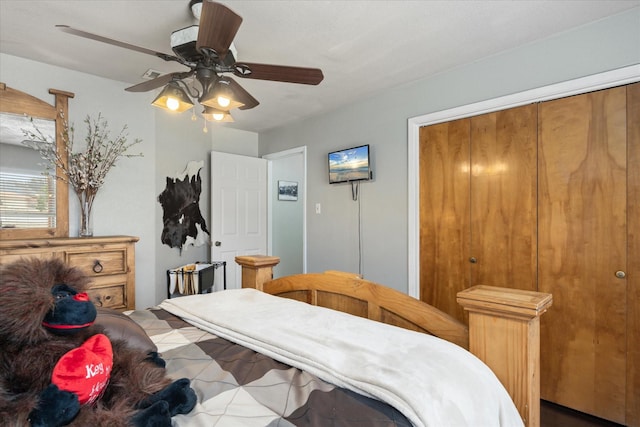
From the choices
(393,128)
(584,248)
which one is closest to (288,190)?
(393,128)

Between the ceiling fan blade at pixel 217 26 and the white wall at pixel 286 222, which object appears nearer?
the ceiling fan blade at pixel 217 26

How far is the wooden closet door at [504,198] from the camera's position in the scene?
2.34 meters

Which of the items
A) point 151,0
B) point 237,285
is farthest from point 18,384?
point 237,285

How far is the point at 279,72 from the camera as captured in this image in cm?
185

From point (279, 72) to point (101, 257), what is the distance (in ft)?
5.89

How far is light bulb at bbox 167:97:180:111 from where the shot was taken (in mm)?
1979

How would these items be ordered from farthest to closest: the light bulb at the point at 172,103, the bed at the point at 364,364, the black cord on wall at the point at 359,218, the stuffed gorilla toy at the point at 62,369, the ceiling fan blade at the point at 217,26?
the black cord on wall at the point at 359,218, the light bulb at the point at 172,103, the ceiling fan blade at the point at 217,26, the bed at the point at 364,364, the stuffed gorilla toy at the point at 62,369

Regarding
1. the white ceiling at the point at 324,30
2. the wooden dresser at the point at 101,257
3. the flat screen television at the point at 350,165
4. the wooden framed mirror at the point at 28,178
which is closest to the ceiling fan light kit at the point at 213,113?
the white ceiling at the point at 324,30

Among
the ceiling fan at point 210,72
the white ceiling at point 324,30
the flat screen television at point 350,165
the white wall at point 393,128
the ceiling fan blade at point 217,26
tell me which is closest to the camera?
the ceiling fan blade at point 217,26

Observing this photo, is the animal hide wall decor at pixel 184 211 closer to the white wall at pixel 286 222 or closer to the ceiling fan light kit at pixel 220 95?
the white wall at pixel 286 222

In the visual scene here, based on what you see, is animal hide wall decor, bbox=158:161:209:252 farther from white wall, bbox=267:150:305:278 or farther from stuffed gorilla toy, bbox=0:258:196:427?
stuffed gorilla toy, bbox=0:258:196:427

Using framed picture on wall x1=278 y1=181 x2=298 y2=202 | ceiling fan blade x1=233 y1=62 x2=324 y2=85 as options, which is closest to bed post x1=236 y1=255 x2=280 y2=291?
ceiling fan blade x1=233 y1=62 x2=324 y2=85

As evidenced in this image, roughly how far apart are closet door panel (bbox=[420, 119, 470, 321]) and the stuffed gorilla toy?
234 centimetres

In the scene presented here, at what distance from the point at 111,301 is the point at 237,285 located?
1.89 meters
